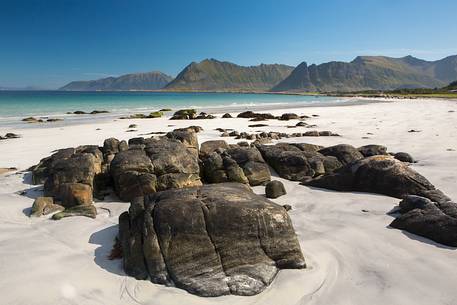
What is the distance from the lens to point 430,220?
21.3 feet

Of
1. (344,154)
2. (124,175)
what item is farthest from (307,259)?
(344,154)

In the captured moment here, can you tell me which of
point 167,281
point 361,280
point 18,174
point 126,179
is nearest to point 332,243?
point 361,280

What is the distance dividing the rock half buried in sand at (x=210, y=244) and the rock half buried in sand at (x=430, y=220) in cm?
255

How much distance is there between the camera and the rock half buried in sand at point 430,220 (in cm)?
616

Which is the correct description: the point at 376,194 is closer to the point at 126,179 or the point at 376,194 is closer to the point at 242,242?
the point at 242,242

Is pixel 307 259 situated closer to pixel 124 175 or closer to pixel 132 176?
pixel 132 176

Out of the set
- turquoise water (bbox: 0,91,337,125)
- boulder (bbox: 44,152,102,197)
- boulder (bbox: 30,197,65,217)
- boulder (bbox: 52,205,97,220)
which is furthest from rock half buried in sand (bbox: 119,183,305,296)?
turquoise water (bbox: 0,91,337,125)

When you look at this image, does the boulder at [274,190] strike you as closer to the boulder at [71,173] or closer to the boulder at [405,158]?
the boulder at [71,173]

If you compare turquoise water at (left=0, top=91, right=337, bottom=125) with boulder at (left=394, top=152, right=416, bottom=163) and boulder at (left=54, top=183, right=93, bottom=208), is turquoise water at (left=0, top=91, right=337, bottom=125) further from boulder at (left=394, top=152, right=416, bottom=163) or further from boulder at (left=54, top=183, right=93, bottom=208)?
boulder at (left=394, top=152, right=416, bottom=163)

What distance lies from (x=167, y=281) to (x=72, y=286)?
1.35 metres

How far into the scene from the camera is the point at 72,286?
5035 mm

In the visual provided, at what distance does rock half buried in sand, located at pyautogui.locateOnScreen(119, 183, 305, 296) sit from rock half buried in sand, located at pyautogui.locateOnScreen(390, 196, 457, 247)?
100 inches

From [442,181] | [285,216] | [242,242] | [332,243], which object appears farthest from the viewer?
→ [442,181]

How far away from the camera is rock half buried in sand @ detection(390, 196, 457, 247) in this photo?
616 cm
